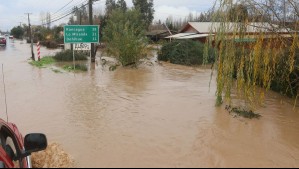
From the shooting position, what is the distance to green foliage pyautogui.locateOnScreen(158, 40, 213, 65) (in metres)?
27.0

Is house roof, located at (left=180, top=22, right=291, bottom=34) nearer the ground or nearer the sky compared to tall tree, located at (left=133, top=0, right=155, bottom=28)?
nearer the ground

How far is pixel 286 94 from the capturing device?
1334cm

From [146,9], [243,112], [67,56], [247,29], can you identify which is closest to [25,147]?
[247,29]

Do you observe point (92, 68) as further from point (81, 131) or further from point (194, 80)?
point (81, 131)

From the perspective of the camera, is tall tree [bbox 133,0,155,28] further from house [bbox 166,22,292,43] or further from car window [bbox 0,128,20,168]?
car window [bbox 0,128,20,168]

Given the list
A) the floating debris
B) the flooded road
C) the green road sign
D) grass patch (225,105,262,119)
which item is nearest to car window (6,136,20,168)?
the floating debris

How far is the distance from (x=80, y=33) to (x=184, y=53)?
786 centimetres

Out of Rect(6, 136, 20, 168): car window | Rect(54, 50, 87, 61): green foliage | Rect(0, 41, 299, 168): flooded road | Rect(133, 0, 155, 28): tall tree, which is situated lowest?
Rect(0, 41, 299, 168): flooded road

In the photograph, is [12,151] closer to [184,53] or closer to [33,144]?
[33,144]

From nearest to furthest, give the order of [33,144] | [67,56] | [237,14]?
[33,144], [237,14], [67,56]

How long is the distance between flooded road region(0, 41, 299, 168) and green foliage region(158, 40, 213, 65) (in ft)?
35.6

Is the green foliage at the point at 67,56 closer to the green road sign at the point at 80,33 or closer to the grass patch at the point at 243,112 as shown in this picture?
the green road sign at the point at 80,33

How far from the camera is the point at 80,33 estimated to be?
928 inches

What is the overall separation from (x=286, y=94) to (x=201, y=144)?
22.1 ft
